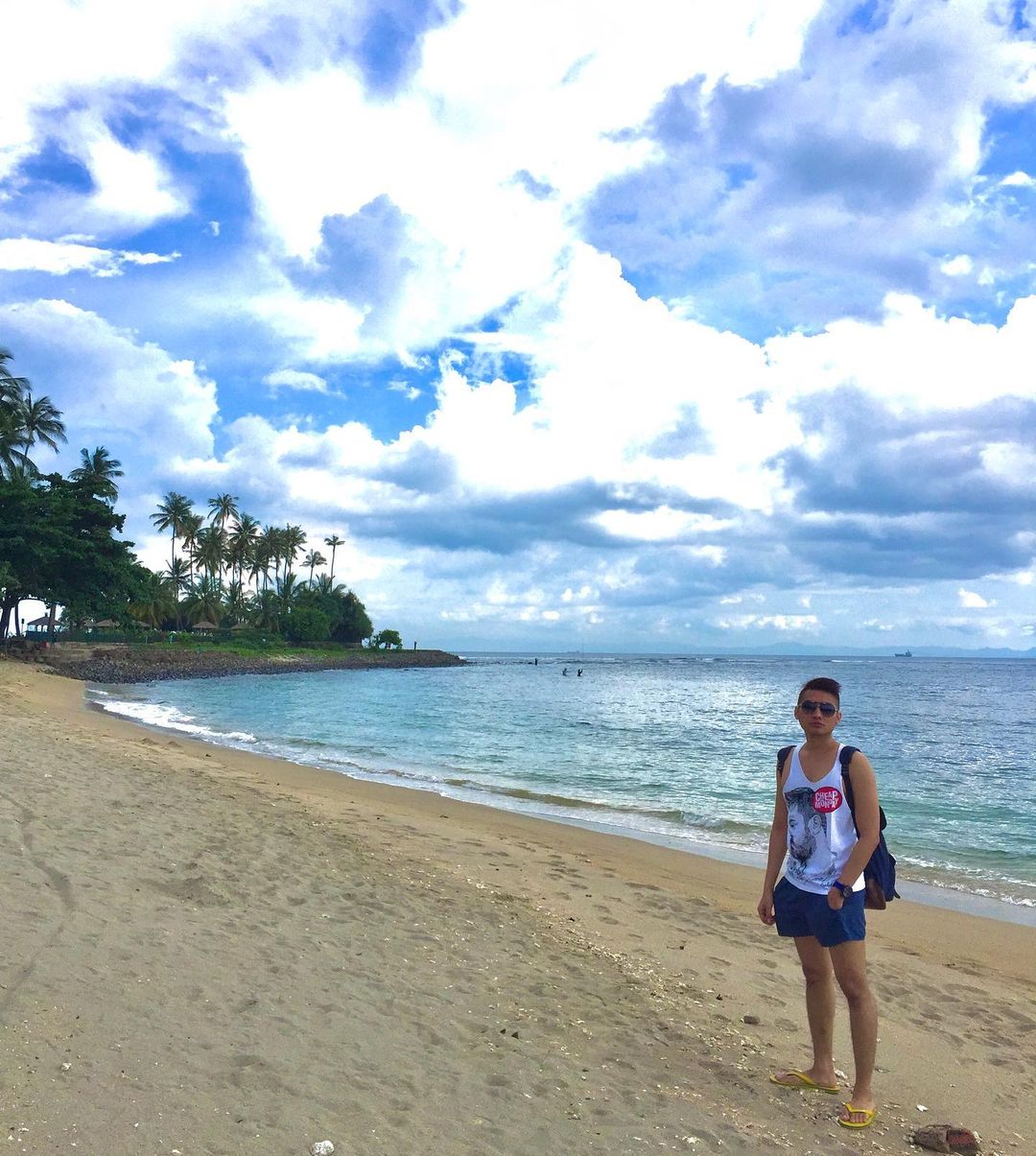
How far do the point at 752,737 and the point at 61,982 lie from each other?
29.8 meters

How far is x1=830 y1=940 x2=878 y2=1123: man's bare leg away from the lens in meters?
3.76

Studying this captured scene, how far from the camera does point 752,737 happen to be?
103ft

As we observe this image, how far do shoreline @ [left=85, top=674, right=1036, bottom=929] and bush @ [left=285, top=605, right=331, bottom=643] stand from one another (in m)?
78.5

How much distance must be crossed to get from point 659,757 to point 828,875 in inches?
831

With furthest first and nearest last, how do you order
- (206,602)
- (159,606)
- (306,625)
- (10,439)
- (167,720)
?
(306,625) → (206,602) → (159,606) → (10,439) → (167,720)

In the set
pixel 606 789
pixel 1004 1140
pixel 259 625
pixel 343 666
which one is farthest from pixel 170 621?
pixel 1004 1140

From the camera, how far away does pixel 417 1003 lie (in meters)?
4.63

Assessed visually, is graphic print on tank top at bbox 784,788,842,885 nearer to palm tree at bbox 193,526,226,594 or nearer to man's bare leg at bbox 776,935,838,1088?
man's bare leg at bbox 776,935,838,1088

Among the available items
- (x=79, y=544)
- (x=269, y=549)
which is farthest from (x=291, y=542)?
(x=79, y=544)

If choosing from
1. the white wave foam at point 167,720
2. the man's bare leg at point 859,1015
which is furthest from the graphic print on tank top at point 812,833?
the white wave foam at point 167,720

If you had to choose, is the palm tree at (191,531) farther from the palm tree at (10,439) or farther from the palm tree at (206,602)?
the palm tree at (10,439)

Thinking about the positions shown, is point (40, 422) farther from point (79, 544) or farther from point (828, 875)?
point (828, 875)

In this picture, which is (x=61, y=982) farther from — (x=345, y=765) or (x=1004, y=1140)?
(x=345, y=765)

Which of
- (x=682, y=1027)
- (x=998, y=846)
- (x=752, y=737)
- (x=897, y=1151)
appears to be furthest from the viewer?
(x=752, y=737)
